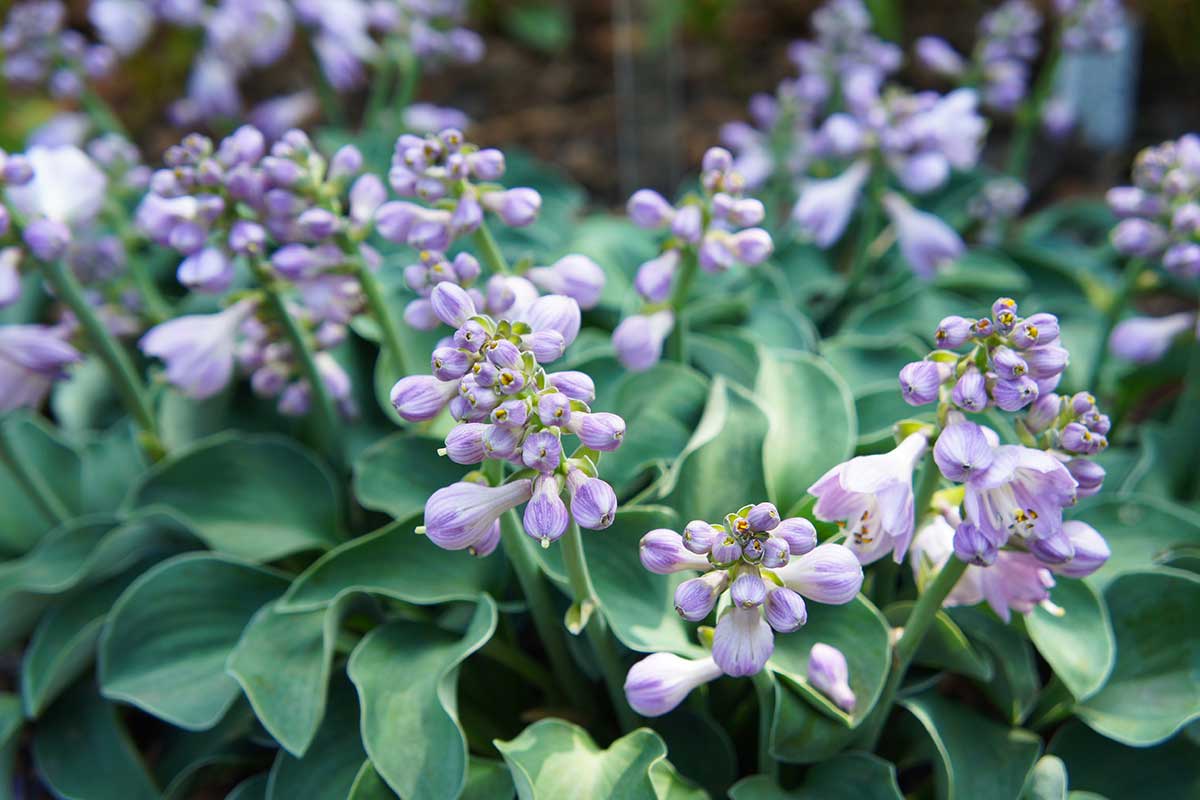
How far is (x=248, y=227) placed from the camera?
4.57 feet

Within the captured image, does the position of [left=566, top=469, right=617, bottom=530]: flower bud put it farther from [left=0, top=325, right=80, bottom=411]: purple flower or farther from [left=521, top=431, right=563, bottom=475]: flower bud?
[left=0, top=325, right=80, bottom=411]: purple flower

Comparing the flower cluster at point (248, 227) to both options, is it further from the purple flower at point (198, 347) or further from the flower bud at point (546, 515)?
the flower bud at point (546, 515)

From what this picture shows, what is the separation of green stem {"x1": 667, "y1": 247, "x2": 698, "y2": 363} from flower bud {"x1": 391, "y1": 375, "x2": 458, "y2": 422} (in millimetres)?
540

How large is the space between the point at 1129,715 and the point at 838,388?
563 mm

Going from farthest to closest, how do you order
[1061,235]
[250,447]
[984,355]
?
[1061,235], [250,447], [984,355]

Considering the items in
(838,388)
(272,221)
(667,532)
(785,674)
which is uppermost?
(272,221)

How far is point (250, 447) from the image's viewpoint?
166 cm

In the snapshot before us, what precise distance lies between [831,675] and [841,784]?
19 centimetres

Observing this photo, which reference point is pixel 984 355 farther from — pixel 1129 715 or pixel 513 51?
pixel 513 51

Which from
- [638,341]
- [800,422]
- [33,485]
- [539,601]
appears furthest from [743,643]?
[33,485]

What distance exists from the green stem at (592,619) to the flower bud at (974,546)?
1.24ft

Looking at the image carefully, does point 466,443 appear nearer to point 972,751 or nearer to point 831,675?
point 831,675

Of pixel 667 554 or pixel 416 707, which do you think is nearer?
pixel 667 554

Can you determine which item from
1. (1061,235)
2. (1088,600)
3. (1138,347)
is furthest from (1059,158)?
(1088,600)
